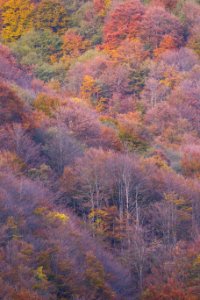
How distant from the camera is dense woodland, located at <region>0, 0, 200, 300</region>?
29.7 metres

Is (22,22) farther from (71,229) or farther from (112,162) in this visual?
(71,229)

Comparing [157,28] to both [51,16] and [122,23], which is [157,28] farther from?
[51,16]

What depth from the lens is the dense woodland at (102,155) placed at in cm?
2969

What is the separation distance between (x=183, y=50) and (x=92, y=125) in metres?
Result: 23.1

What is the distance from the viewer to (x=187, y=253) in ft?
111

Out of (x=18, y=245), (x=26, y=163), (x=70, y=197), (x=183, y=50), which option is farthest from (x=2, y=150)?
(x=183, y=50)

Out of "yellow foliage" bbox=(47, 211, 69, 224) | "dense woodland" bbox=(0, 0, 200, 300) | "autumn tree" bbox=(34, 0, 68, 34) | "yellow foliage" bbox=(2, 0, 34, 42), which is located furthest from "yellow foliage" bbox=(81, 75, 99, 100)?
"yellow foliage" bbox=(47, 211, 69, 224)

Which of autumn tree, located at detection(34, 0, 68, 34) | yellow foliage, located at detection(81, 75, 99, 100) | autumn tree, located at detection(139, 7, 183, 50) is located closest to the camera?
yellow foliage, located at detection(81, 75, 99, 100)

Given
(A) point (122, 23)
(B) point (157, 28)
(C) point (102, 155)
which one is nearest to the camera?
(C) point (102, 155)

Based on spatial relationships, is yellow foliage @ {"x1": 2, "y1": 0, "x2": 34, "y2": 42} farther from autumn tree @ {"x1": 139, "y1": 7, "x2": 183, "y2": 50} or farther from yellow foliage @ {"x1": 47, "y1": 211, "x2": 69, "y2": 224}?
yellow foliage @ {"x1": 47, "y1": 211, "x2": 69, "y2": 224}

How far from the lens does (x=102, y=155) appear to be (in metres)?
40.3

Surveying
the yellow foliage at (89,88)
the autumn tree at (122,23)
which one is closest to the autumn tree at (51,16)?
the autumn tree at (122,23)

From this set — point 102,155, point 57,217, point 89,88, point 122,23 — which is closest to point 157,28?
point 122,23

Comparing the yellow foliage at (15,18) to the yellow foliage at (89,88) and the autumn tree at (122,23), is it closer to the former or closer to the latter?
the autumn tree at (122,23)
